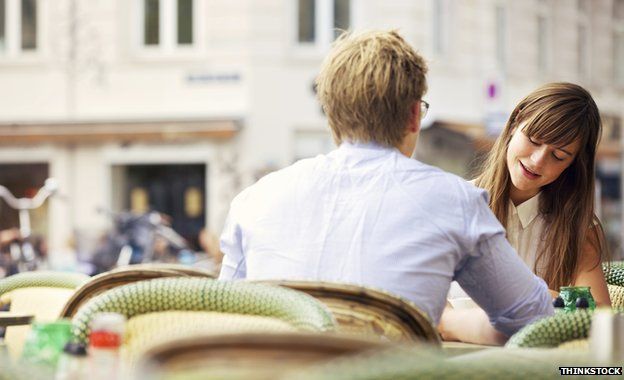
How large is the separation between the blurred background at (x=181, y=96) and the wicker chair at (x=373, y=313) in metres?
17.5

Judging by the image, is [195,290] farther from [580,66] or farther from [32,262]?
[580,66]

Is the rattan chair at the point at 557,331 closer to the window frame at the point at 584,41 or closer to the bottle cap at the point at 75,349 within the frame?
the bottle cap at the point at 75,349

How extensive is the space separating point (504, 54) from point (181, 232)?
22.2 ft

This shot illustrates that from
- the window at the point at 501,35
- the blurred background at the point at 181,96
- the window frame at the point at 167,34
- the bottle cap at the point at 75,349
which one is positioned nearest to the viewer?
the bottle cap at the point at 75,349

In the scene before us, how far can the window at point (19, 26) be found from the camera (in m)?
21.8

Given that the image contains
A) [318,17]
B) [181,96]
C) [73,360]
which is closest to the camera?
[73,360]

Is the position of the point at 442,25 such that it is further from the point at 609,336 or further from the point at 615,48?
the point at 609,336

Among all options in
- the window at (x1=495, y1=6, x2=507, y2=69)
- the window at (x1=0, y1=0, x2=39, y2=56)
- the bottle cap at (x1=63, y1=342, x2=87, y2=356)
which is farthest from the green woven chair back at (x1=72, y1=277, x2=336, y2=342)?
the window at (x1=495, y1=6, x2=507, y2=69)

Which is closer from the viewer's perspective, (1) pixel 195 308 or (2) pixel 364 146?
(1) pixel 195 308

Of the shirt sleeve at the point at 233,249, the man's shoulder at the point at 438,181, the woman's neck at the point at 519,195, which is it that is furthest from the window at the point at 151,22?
the man's shoulder at the point at 438,181

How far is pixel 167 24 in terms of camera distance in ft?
69.6

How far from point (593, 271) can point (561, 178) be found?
0.48m

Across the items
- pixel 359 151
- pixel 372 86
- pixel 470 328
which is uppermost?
pixel 372 86

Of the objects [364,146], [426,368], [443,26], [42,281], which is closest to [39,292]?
[42,281]
